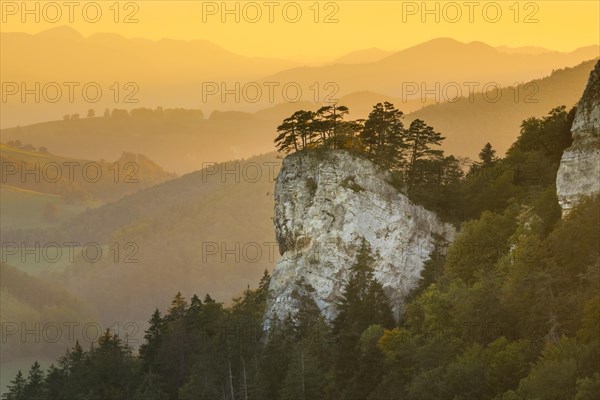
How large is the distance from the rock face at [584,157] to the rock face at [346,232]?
2227 cm

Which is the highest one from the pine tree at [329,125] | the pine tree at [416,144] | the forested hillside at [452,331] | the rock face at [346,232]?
the pine tree at [329,125]

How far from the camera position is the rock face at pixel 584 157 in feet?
241

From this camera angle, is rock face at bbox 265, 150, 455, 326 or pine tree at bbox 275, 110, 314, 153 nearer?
rock face at bbox 265, 150, 455, 326

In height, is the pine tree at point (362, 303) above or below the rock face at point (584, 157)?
below

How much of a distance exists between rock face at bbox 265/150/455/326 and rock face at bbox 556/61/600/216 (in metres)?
22.3

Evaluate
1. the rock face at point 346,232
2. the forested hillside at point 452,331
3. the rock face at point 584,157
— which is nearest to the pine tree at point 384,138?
the rock face at point 346,232

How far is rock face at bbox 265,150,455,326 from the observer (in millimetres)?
95438

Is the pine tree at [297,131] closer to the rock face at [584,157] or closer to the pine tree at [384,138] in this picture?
the pine tree at [384,138]

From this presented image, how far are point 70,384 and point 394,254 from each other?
3521 cm

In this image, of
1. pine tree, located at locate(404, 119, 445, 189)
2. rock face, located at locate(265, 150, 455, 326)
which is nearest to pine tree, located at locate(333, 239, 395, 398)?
rock face, located at locate(265, 150, 455, 326)

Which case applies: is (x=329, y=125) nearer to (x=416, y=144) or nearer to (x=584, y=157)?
(x=416, y=144)

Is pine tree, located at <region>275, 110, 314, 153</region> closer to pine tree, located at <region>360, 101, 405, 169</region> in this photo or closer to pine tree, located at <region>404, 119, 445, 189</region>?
pine tree, located at <region>360, 101, 405, 169</region>

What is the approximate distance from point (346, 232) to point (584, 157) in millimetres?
26116

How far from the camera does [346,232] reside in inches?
3762
